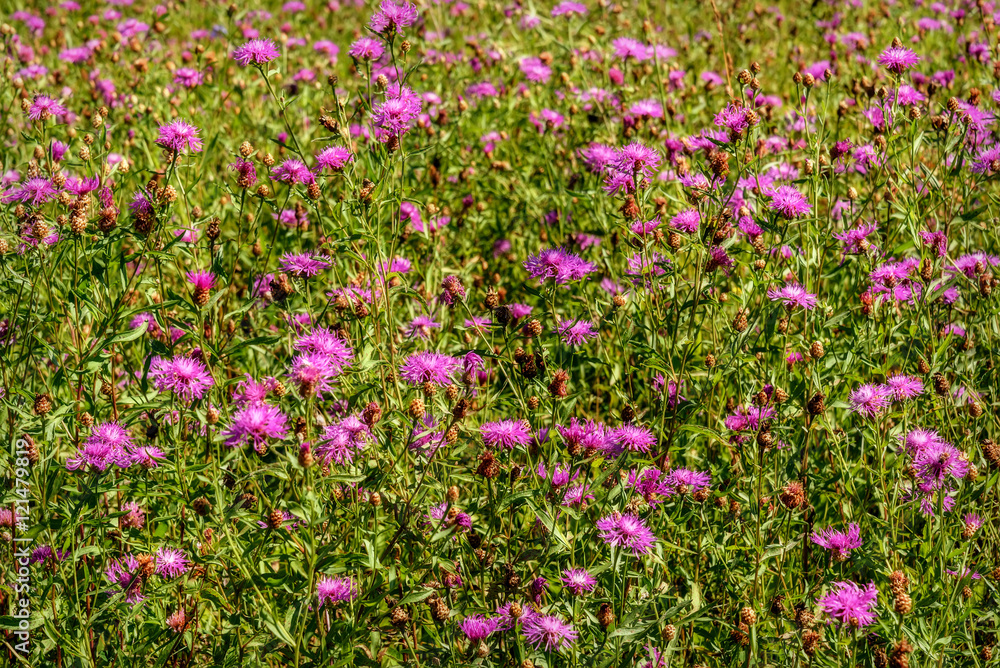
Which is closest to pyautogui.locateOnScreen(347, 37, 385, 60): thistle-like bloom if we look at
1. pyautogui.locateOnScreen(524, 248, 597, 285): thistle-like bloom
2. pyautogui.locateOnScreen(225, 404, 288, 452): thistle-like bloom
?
pyautogui.locateOnScreen(524, 248, 597, 285): thistle-like bloom

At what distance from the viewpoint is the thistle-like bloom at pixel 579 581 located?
6.50 feet

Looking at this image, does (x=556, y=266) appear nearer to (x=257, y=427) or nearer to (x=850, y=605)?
(x=257, y=427)

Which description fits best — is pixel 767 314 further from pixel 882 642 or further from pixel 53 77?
pixel 53 77

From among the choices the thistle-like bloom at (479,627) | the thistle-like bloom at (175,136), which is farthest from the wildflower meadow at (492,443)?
the thistle-like bloom at (175,136)

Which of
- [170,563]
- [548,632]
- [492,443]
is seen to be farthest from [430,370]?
[170,563]

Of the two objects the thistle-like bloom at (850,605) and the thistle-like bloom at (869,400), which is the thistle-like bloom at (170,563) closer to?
the thistle-like bloom at (850,605)

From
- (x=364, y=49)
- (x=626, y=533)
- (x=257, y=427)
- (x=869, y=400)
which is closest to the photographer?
(x=257, y=427)

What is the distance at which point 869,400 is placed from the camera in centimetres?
227

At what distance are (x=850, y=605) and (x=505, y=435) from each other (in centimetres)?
84

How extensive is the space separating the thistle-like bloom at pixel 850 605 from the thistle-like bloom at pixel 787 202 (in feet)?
3.25

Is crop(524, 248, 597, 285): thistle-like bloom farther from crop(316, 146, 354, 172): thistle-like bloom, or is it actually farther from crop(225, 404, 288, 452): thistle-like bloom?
crop(225, 404, 288, 452): thistle-like bloom

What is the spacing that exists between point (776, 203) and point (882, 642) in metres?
1.16

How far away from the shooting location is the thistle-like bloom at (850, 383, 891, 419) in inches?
89.3

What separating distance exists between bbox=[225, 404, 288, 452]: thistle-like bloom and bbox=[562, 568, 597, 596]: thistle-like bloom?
2.33ft
